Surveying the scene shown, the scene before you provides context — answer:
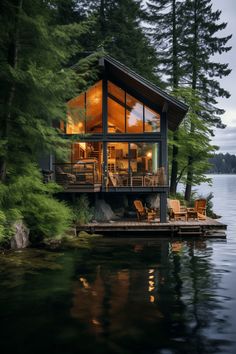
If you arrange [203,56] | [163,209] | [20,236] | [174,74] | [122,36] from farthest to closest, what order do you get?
1. [122,36]
2. [203,56]
3. [174,74]
4. [163,209]
5. [20,236]

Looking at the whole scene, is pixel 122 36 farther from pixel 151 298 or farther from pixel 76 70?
pixel 151 298

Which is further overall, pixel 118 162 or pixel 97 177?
pixel 118 162

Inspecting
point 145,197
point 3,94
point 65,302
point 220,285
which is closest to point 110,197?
point 145,197

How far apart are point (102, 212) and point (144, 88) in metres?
7.12

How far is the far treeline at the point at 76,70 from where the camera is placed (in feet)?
46.9

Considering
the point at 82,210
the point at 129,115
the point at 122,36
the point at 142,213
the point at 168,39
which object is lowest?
the point at 142,213

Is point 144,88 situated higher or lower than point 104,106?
higher

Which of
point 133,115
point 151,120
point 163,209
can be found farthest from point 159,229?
point 133,115

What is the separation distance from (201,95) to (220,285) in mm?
23833

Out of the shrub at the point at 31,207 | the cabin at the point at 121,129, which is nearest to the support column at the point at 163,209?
the cabin at the point at 121,129

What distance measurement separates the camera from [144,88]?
70.6 ft

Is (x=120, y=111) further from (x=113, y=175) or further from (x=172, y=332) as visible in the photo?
(x=172, y=332)

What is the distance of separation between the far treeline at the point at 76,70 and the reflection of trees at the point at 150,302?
3856 mm

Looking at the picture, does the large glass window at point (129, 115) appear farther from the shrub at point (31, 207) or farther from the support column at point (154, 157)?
the shrub at point (31, 207)
